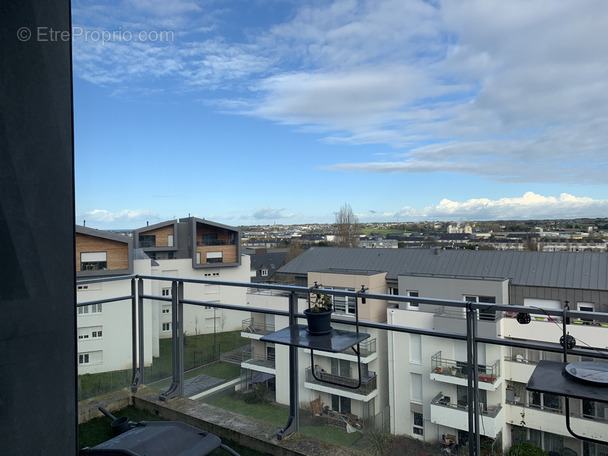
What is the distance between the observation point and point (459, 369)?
2008 millimetres

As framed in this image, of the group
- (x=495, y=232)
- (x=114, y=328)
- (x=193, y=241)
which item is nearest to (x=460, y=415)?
(x=114, y=328)

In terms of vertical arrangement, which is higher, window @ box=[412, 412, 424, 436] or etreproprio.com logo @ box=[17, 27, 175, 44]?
etreproprio.com logo @ box=[17, 27, 175, 44]

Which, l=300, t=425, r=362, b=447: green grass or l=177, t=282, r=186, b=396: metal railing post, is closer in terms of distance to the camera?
l=300, t=425, r=362, b=447: green grass

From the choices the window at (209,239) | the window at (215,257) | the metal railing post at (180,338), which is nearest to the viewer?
the metal railing post at (180,338)

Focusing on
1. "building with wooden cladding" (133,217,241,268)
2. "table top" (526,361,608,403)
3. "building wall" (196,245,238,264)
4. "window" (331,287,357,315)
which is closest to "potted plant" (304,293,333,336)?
"window" (331,287,357,315)

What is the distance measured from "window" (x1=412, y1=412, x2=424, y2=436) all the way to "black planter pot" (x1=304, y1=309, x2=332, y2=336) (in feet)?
2.02

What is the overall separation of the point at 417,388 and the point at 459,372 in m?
0.23

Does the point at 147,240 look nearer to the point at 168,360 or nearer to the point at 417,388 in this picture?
the point at 168,360

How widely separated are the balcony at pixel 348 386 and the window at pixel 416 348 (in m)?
0.24

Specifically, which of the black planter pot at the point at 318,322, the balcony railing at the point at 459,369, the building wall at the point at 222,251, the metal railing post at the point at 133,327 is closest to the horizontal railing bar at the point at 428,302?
the balcony railing at the point at 459,369

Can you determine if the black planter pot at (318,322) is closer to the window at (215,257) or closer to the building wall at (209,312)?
the building wall at (209,312)

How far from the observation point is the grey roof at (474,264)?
23094mm

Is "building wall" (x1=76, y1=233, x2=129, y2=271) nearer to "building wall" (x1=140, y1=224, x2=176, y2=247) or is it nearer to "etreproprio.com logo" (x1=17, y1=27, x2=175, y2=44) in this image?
"building wall" (x1=140, y1=224, x2=176, y2=247)

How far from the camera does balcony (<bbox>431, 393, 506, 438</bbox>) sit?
6.21ft
